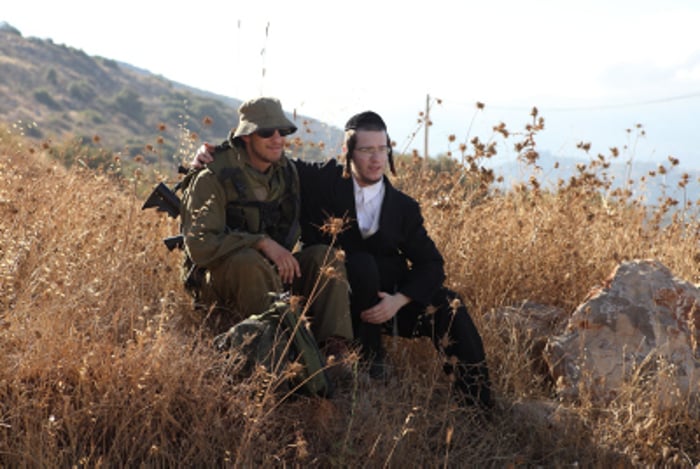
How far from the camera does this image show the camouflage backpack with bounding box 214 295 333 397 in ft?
11.1

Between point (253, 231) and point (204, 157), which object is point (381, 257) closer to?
point (253, 231)

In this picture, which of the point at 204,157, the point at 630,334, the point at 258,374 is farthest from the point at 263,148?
the point at 630,334

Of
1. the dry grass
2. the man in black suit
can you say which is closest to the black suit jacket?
the man in black suit

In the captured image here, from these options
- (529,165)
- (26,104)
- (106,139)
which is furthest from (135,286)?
(26,104)

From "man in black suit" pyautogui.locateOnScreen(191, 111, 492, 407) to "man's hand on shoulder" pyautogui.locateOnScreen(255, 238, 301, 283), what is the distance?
1.11ft

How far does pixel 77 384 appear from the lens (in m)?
3.09

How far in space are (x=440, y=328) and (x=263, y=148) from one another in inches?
51.9

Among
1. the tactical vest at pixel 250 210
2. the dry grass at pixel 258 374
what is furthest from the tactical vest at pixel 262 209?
the dry grass at pixel 258 374

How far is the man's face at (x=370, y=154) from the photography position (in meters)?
4.07

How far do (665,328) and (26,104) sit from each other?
44169mm

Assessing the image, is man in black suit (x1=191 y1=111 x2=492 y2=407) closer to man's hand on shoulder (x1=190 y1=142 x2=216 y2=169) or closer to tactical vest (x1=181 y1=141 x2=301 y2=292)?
man's hand on shoulder (x1=190 y1=142 x2=216 y2=169)

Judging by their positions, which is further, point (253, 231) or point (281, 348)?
point (253, 231)

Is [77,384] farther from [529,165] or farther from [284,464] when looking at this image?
[529,165]

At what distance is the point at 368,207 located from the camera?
425 centimetres
